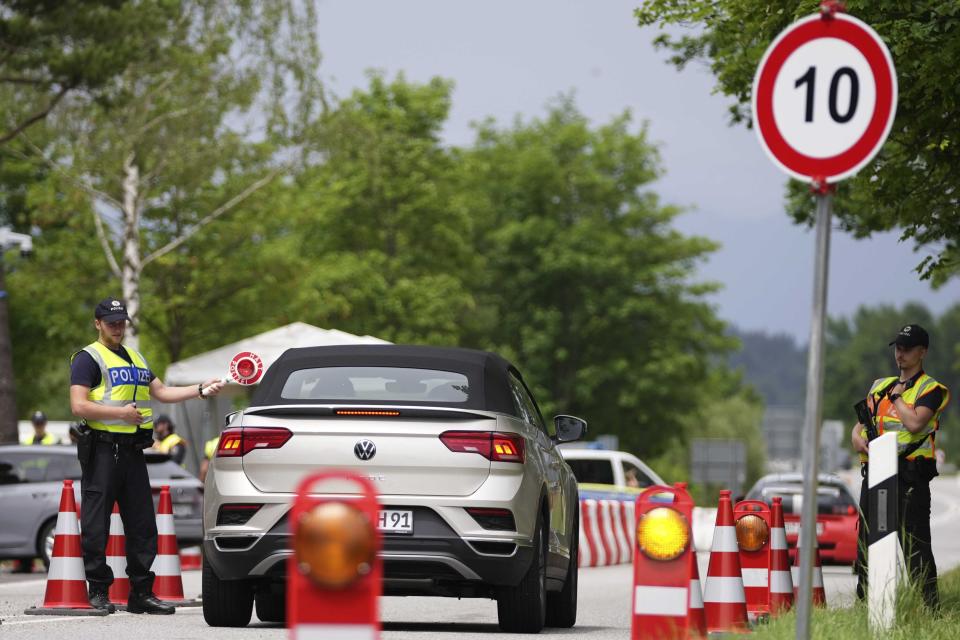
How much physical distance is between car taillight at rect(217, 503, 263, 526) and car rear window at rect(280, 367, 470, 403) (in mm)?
694

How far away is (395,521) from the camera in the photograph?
10.2 m

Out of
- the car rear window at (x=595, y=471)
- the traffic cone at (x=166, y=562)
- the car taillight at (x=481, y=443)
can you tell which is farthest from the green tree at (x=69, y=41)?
the car taillight at (x=481, y=443)

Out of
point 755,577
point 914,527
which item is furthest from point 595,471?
point 914,527

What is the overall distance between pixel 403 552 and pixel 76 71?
63.9ft

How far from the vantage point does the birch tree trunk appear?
39.6 meters

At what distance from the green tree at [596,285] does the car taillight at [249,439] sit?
49.3 metres

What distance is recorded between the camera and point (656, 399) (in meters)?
61.7

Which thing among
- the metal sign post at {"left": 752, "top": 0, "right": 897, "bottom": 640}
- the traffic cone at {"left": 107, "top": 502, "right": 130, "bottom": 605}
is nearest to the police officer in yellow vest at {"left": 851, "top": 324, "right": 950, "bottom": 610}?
the metal sign post at {"left": 752, "top": 0, "right": 897, "bottom": 640}

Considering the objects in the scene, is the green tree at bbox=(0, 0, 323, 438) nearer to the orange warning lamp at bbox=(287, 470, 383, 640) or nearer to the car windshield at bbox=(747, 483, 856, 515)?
the car windshield at bbox=(747, 483, 856, 515)

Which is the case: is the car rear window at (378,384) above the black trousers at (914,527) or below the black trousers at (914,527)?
above

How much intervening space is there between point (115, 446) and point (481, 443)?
2.78m

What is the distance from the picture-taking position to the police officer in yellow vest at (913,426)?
1105cm

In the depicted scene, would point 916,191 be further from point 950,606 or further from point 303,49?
point 303,49

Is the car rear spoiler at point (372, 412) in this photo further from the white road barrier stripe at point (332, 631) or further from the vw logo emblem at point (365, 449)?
the white road barrier stripe at point (332, 631)
